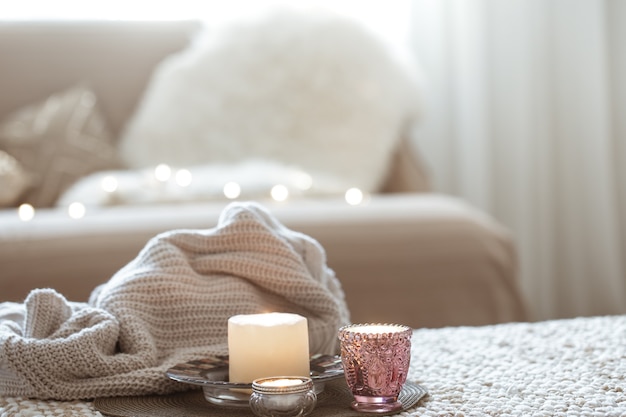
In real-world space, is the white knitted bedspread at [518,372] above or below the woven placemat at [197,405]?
below

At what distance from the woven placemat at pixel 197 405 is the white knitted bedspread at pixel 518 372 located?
0.01m

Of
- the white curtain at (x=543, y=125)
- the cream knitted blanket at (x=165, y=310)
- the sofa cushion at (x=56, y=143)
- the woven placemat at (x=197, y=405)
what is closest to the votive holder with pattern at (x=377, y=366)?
the woven placemat at (x=197, y=405)

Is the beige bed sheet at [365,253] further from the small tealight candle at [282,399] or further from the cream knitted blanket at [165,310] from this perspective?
the small tealight candle at [282,399]

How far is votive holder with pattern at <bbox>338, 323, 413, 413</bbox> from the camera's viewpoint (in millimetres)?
747

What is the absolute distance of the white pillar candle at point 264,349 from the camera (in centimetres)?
78

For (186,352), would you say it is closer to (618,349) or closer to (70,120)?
(618,349)

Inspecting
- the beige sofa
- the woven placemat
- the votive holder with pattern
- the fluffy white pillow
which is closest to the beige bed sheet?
the beige sofa

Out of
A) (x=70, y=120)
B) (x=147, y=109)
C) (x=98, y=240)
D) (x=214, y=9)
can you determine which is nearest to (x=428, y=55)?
(x=214, y=9)

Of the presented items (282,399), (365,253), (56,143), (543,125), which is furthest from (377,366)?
(543,125)

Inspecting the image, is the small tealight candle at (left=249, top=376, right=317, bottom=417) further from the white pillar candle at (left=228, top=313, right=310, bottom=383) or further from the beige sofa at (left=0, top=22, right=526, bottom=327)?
the beige sofa at (left=0, top=22, right=526, bottom=327)

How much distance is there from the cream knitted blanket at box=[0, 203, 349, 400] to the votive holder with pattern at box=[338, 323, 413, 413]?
0.18 metres

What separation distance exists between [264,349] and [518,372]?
0.85 ft

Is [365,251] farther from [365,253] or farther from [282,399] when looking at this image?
[282,399]

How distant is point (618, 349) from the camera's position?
977 mm
